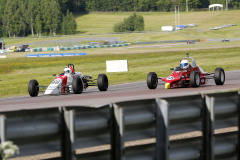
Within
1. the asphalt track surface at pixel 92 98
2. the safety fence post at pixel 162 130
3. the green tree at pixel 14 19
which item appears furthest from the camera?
the green tree at pixel 14 19

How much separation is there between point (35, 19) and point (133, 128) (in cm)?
14954

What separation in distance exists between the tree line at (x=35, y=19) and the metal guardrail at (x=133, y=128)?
143 meters

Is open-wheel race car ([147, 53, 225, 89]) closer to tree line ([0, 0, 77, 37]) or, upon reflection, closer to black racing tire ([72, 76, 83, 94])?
black racing tire ([72, 76, 83, 94])

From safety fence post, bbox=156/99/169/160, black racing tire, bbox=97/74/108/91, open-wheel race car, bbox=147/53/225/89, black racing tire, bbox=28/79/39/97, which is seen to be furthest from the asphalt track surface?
safety fence post, bbox=156/99/169/160

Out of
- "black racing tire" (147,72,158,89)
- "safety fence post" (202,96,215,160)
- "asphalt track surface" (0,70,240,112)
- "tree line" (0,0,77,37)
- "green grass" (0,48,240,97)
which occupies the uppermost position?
"tree line" (0,0,77,37)

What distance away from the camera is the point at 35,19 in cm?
15112

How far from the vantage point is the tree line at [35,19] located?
150 metres

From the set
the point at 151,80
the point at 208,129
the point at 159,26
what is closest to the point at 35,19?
the point at 159,26

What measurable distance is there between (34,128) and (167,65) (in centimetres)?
3769

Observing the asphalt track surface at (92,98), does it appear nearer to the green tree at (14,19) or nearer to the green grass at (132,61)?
the green grass at (132,61)

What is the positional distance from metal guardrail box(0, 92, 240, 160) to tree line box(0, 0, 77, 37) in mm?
143257

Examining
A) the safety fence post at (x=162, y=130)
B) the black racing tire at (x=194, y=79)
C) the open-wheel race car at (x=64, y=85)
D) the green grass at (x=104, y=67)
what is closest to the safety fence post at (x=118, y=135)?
the safety fence post at (x=162, y=130)

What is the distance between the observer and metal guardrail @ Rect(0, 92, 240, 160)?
17.5ft

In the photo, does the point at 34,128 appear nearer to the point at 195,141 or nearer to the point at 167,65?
the point at 195,141
